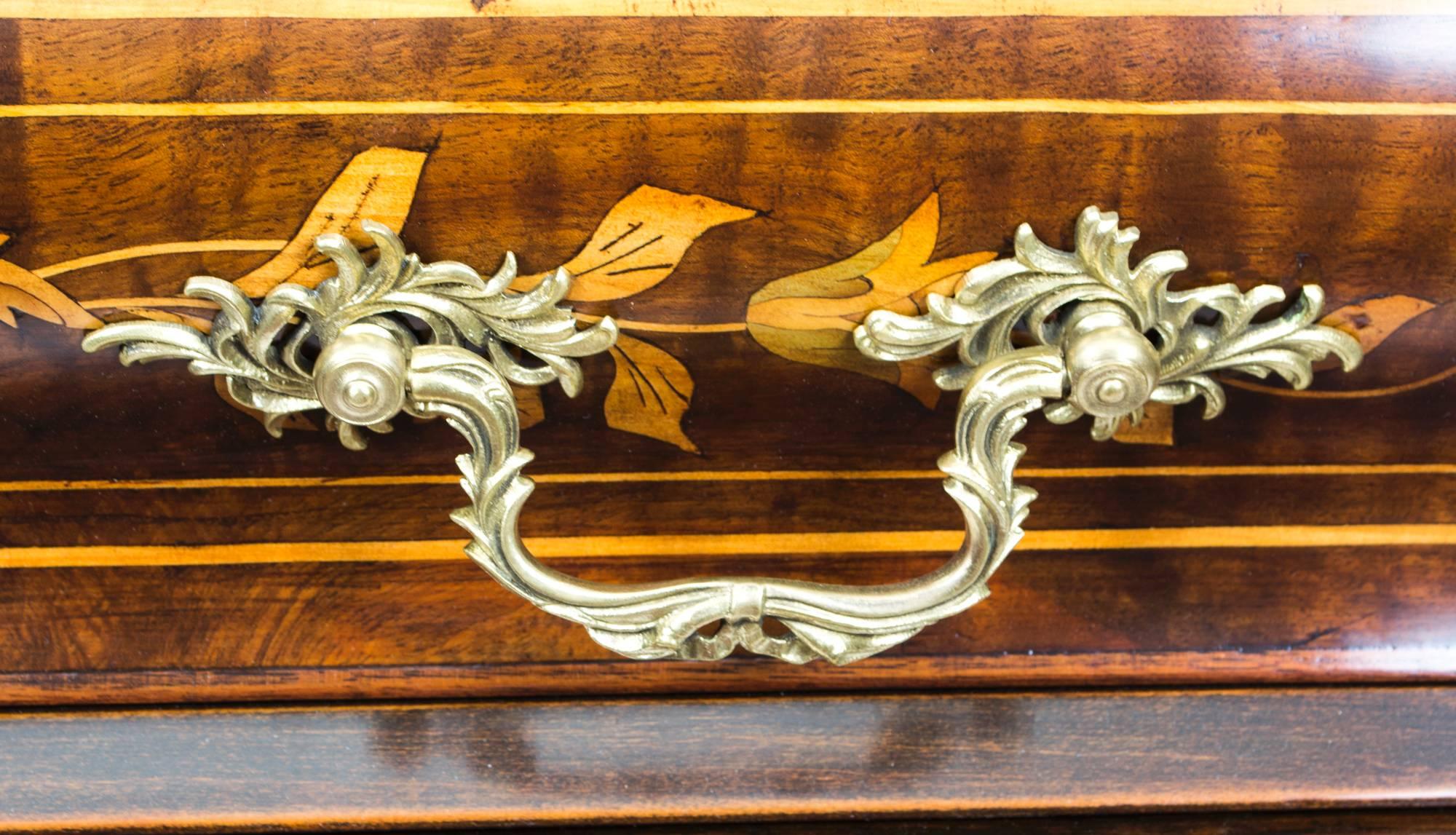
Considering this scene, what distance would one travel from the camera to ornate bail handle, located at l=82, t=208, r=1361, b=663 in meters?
0.34

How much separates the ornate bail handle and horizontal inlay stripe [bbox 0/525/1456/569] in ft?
0.12

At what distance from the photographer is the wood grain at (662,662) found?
420 mm

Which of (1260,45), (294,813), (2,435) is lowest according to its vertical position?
(294,813)

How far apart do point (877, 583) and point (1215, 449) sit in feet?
0.42

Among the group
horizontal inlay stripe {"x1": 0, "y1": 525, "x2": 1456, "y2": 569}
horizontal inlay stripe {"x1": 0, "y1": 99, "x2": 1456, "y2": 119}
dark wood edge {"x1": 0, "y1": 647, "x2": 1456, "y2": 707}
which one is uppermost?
horizontal inlay stripe {"x1": 0, "y1": 99, "x2": 1456, "y2": 119}

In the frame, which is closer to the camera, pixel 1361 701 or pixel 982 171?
pixel 982 171

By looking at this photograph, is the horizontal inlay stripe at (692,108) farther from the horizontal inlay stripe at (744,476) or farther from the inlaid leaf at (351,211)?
the horizontal inlay stripe at (744,476)

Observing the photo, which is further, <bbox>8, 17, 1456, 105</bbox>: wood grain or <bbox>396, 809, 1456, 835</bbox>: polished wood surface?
<bbox>396, 809, 1456, 835</bbox>: polished wood surface

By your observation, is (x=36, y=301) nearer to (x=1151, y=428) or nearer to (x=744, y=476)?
(x=744, y=476)

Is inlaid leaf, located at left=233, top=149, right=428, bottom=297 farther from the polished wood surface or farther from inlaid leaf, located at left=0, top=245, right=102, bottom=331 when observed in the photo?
the polished wood surface

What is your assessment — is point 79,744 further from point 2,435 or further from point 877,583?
point 877,583

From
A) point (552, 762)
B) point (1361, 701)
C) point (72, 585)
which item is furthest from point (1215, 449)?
point (72, 585)

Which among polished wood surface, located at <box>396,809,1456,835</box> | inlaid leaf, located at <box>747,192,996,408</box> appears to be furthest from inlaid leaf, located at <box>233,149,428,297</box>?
polished wood surface, located at <box>396,809,1456,835</box>

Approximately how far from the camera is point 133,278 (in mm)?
345
